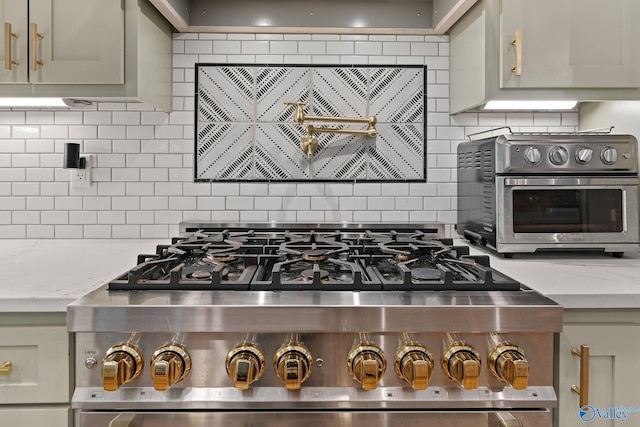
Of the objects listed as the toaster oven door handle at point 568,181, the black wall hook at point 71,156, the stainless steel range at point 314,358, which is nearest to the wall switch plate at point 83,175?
the black wall hook at point 71,156

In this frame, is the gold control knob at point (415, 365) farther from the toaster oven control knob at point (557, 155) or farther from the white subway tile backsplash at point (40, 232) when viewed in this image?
the white subway tile backsplash at point (40, 232)

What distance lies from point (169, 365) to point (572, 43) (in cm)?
153

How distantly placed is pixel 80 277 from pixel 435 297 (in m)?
0.91

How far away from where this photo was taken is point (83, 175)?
1962mm

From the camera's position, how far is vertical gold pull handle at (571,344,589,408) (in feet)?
3.55

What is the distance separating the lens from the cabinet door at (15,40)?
1.56m

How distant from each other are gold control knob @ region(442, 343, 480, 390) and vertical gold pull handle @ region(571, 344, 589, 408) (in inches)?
11.9

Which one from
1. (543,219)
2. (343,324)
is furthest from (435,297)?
(543,219)

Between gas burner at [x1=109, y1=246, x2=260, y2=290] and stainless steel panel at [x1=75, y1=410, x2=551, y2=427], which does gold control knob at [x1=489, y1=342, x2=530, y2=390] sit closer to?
stainless steel panel at [x1=75, y1=410, x2=551, y2=427]

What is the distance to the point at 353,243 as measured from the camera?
1.60 metres

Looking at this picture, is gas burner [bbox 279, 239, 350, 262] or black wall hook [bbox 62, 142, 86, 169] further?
black wall hook [bbox 62, 142, 86, 169]

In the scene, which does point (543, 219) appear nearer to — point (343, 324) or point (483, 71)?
point (483, 71)

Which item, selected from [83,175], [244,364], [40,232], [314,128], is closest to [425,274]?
[244,364]

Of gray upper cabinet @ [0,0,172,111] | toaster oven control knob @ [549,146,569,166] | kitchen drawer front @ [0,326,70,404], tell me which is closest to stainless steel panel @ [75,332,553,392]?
kitchen drawer front @ [0,326,70,404]
